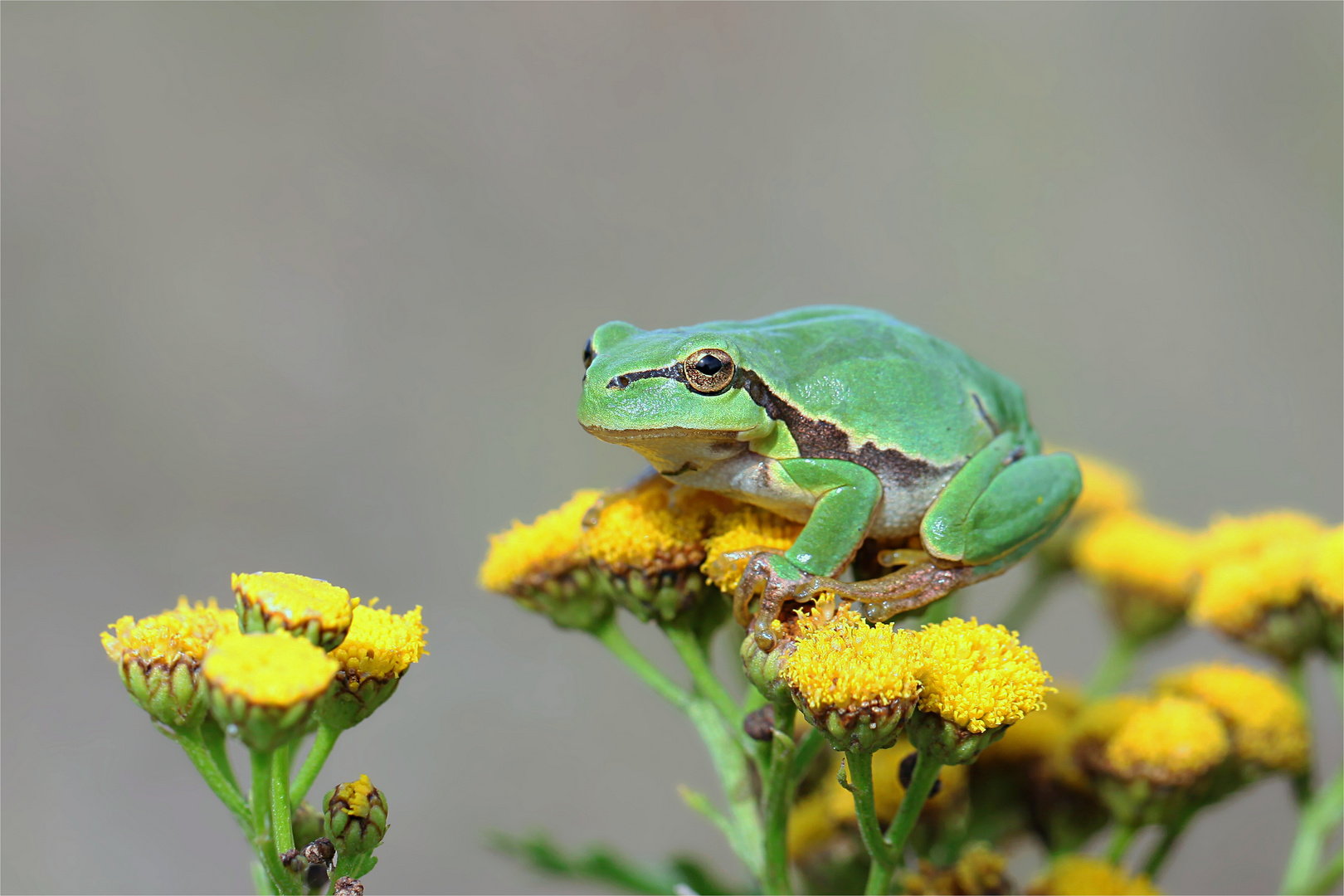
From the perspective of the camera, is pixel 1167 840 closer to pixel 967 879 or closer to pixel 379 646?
pixel 967 879

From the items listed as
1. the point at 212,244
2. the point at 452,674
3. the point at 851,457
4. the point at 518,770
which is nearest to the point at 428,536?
the point at 452,674

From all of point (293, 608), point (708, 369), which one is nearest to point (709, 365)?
point (708, 369)

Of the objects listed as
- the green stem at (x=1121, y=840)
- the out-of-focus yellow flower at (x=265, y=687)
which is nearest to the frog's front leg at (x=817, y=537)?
the out-of-focus yellow flower at (x=265, y=687)

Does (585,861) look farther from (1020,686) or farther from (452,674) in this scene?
(452,674)

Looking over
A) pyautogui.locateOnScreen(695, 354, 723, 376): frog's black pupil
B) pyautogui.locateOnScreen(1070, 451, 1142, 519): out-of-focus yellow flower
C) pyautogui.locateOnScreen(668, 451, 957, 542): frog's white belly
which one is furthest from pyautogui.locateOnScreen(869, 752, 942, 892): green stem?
pyautogui.locateOnScreen(1070, 451, 1142, 519): out-of-focus yellow flower

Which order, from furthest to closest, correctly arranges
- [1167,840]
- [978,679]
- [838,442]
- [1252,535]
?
[1252,535] → [1167,840] → [838,442] → [978,679]

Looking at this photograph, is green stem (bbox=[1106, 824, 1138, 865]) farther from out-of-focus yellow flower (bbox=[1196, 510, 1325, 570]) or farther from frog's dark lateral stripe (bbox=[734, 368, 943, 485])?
frog's dark lateral stripe (bbox=[734, 368, 943, 485])

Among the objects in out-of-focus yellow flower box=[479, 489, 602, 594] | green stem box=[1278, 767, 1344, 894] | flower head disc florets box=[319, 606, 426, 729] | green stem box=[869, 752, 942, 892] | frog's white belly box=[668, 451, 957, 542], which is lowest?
green stem box=[1278, 767, 1344, 894]
